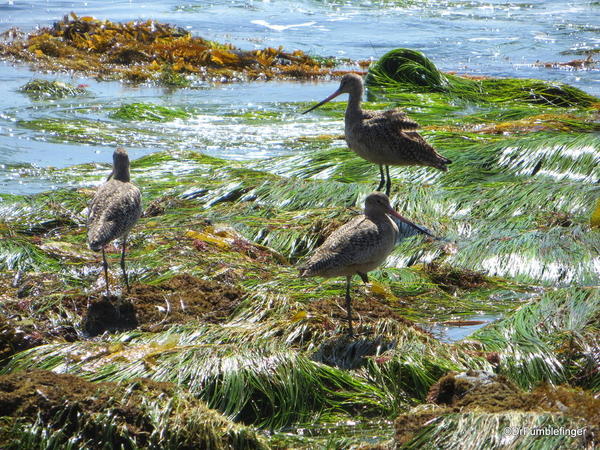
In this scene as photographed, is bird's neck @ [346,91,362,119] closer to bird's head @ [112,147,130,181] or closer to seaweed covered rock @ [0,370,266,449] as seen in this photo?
bird's head @ [112,147,130,181]

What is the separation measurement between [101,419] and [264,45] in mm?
11957

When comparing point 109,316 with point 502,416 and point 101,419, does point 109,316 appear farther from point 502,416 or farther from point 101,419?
point 502,416

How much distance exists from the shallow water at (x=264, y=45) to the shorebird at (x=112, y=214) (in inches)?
97.1

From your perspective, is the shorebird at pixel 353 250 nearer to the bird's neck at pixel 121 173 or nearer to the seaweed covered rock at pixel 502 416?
the seaweed covered rock at pixel 502 416

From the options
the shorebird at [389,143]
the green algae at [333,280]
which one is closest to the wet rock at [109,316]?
the green algae at [333,280]

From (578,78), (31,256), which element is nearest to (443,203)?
(31,256)

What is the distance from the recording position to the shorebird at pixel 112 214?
4609 mm

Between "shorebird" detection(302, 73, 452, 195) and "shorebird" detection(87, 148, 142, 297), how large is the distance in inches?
83.4

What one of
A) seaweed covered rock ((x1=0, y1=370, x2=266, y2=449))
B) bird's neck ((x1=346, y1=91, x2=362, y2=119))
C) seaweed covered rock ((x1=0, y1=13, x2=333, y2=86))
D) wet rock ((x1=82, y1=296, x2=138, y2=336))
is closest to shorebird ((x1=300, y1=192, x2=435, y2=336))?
wet rock ((x1=82, y1=296, x2=138, y2=336))

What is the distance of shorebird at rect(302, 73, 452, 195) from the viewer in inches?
258

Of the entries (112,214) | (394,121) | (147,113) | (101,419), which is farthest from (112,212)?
(147,113)

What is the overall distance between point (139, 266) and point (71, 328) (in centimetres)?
93

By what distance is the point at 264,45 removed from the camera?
47.7ft

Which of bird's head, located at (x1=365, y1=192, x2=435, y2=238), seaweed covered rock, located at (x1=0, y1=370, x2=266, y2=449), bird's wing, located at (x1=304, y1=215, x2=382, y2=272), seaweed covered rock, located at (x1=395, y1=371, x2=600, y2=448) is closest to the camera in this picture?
seaweed covered rock, located at (x1=395, y1=371, x2=600, y2=448)
